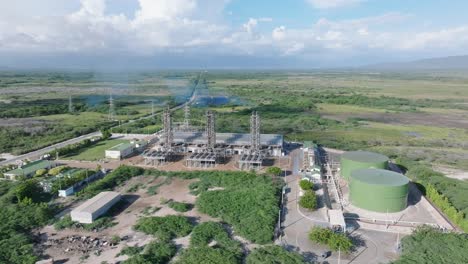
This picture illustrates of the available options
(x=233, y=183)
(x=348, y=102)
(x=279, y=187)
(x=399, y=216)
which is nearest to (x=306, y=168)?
(x=279, y=187)

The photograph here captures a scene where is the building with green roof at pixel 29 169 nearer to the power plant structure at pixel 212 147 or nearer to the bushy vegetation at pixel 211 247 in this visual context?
the power plant structure at pixel 212 147

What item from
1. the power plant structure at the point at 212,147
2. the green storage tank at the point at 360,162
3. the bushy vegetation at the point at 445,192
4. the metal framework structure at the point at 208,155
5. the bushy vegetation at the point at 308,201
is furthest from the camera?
the power plant structure at the point at 212,147

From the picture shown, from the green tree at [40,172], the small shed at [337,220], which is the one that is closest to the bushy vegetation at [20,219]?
the green tree at [40,172]

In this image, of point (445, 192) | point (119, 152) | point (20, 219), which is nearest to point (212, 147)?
point (119, 152)

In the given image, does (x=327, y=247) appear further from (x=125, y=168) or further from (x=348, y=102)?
(x=348, y=102)

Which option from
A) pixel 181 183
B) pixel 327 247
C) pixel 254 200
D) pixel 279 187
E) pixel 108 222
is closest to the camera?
pixel 327 247

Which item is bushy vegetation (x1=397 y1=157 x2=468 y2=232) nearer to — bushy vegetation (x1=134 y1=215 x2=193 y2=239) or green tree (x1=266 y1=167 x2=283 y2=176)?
green tree (x1=266 y1=167 x2=283 y2=176)
